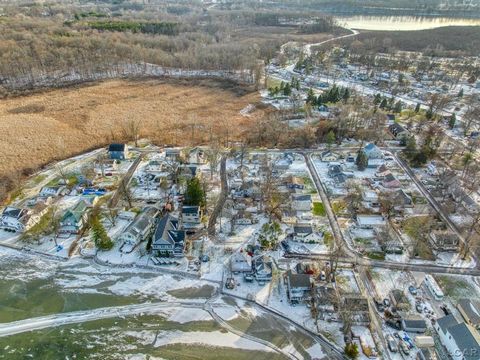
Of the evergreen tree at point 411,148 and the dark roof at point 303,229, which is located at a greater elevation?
the evergreen tree at point 411,148

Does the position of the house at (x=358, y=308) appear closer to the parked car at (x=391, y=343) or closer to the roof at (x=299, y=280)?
the parked car at (x=391, y=343)

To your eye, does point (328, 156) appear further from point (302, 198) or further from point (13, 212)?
point (13, 212)

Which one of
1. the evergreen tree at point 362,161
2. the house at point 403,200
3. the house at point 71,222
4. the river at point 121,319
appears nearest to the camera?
the river at point 121,319

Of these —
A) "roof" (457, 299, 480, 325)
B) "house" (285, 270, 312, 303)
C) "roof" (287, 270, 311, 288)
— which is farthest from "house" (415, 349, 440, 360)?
"roof" (287, 270, 311, 288)

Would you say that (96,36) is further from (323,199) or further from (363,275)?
(363,275)

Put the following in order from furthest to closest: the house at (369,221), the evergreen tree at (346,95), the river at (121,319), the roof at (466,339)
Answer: the evergreen tree at (346,95)
the house at (369,221)
the river at (121,319)
the roof at (466,339)

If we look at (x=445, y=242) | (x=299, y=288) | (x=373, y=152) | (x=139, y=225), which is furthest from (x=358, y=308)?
(x=373, y=152)

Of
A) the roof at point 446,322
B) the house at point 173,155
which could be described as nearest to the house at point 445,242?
the roof at point 446,322

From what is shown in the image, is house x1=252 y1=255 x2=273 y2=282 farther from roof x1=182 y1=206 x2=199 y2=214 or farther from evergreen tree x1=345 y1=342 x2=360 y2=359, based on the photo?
roof x1=182 y1=206 x2=199 y2=214
